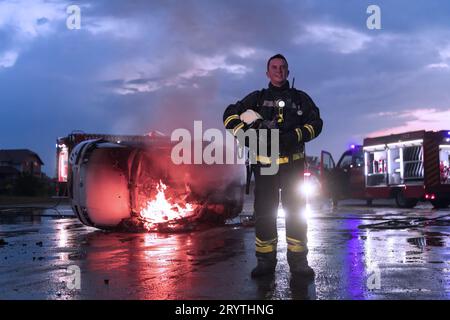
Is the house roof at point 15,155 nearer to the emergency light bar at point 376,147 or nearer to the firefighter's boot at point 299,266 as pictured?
the emergency light bar at point 376,147

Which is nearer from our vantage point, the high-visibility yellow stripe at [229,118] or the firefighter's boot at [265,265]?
the firefighter's boot at [265,265]

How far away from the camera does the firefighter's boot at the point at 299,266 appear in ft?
15.3

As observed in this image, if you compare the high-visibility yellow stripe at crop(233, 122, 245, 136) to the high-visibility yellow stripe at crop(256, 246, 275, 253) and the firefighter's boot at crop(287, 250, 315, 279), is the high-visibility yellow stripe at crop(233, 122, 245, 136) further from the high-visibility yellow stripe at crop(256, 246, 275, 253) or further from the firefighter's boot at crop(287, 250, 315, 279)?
the firefighter's boot at crop(287, 250, 315, 279)

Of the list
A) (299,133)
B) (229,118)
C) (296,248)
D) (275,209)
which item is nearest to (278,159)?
(299,133)

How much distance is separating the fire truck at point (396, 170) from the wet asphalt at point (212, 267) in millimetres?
10137

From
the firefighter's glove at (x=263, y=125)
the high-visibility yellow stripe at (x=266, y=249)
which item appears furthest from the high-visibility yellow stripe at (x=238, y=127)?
the high-visibility yellow stripe at (x=266, y=249)

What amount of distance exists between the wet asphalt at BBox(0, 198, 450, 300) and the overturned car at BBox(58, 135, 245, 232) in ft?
1.86

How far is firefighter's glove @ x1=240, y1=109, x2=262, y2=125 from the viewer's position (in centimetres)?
477

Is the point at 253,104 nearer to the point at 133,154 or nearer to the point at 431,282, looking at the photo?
the point at 431,282

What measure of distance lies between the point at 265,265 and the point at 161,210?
5223 millimetres

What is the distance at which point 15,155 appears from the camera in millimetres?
82812

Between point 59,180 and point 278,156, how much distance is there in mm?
21347

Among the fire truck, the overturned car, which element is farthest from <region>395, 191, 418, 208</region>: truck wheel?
Result: the overturned car
